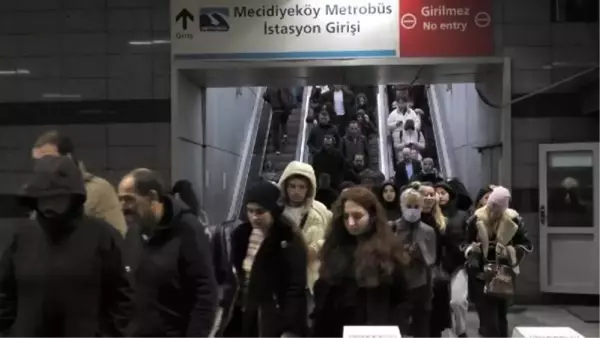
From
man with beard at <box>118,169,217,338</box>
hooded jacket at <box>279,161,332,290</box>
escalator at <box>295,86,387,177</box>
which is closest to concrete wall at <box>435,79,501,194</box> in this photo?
escalator at <box>295,86,387,177</box>

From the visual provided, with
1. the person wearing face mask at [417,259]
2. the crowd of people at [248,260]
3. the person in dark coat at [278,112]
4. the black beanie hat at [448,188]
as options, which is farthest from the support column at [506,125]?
the person in dark coat at [278,112]

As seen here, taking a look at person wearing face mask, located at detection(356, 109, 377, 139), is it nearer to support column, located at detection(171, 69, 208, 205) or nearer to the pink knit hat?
support column, located at detection(171, 69, 208, 205)

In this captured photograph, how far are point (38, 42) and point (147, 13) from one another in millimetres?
1251

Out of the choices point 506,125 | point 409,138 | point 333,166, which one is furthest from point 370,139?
point 506,125

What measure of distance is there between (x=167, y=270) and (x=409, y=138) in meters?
9.10

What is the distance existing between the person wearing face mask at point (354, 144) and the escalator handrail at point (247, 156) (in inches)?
66.3

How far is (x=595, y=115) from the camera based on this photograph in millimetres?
8250

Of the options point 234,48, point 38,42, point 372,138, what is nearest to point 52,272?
point 234,48

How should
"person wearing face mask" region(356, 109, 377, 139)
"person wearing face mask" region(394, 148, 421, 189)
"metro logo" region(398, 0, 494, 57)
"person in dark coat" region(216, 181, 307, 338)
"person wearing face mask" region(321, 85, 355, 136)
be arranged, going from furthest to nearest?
"person wearing face mask" region(321, 85, 355, 136)
"person wearing face mask" region(356, 109, 377, 139)
"person wearing face mask" region(394, 148, 421, 189)
"metro logo" region(398, 0, 494, 57)
"person in dark coat" region(216, 181, 307, 338)

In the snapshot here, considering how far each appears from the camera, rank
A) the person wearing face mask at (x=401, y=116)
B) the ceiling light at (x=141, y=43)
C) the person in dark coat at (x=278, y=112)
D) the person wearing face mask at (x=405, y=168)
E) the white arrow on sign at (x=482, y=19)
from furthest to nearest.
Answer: the person in dark coat at (x=278, y=112) < the person wearing face mask at (x=401, y=116) < the person wearing face mask at (x=405, y=168) < the ceiling light at (x=141, y=43) < the white arrow on sign at (x=482, y=19)

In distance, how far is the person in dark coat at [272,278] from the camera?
3.80 metres

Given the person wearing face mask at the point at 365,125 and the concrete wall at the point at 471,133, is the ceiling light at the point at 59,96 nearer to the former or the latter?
the concrete wall at the point at 471,133

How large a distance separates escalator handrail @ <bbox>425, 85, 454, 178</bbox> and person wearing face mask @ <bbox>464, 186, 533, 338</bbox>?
6.06 m

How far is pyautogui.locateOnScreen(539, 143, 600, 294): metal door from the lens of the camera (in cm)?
806
